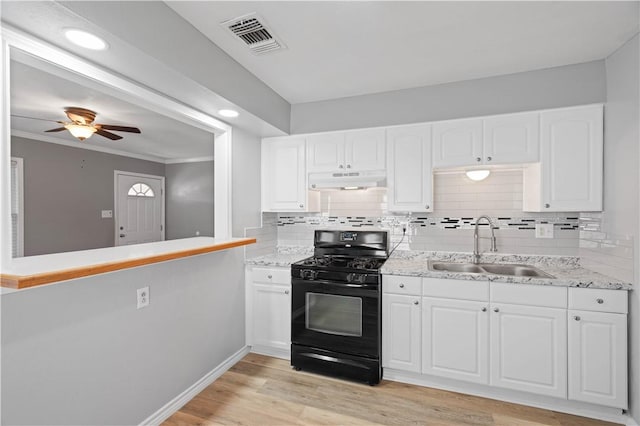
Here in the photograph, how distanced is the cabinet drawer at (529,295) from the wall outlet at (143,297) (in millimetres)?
2361

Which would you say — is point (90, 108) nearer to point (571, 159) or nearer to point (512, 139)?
point (512, 139)

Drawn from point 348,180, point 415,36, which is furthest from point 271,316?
point 415,36

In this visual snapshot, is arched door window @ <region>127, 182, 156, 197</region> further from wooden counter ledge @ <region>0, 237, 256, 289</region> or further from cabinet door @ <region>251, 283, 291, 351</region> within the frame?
wooden counter ledge @ <region>0, 237, 256, 289</region>

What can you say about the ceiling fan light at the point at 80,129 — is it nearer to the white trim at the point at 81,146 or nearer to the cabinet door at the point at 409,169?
the white trim at the point at 81,146

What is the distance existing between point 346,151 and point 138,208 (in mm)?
4899

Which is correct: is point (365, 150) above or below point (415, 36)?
below

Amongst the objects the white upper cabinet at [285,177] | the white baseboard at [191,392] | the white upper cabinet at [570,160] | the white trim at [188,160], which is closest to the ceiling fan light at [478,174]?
the white upper cabinet at [570,160]

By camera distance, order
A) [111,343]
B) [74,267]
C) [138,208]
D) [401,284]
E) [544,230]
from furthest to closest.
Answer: [138,208]
[544,230]
[401,284]
[111,343]
[74,267]

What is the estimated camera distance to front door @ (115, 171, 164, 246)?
Result: 5660mm

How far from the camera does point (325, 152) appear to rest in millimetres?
3080

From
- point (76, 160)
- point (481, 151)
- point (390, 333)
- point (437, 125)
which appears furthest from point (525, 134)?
point (76, 160)

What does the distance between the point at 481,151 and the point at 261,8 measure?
1.98m

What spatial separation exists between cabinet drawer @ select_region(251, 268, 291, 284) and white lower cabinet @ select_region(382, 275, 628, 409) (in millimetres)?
890

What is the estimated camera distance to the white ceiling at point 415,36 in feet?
5.77
